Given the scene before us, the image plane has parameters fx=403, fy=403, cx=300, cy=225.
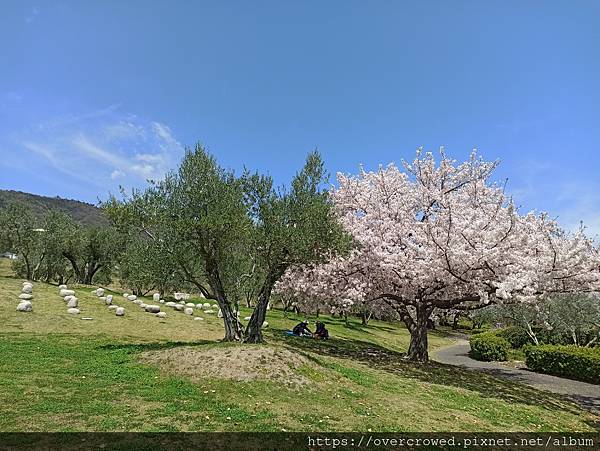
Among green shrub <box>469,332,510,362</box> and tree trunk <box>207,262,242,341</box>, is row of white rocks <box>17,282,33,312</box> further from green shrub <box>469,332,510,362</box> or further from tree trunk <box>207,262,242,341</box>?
green shrub <box>469,332,510,362</box>

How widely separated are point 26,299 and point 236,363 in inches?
924

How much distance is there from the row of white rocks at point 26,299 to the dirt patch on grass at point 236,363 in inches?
610

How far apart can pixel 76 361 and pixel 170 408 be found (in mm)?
7544

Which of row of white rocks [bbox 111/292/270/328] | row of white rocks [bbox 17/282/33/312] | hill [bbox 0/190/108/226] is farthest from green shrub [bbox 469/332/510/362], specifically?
hill [bbox 0/190/108/226]

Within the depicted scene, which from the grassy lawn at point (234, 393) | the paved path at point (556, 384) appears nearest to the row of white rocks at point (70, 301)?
the grassy lawn at point (234, 393)

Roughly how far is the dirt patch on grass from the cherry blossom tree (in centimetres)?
764

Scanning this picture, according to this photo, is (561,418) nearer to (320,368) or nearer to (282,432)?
(320,368)

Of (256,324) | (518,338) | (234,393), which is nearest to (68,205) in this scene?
(518,338)

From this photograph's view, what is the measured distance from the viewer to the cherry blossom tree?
62.5ft

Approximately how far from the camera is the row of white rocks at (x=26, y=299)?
2700cm

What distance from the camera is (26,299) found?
30.0 m

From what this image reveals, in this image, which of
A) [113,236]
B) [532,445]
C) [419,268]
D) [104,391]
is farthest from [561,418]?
[113,236]

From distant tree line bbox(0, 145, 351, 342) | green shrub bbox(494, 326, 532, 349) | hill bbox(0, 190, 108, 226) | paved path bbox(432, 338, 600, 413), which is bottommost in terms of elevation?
paved path bbox(432, 338, 600, 413)

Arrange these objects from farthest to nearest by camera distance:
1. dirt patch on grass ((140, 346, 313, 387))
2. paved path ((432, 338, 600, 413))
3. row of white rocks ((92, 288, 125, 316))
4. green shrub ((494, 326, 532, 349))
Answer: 1. green shrub ((494, 326, 532, 349))
2. row of white rocks ((92, 288, 125, 316))
3. paved path ((432, 338, 600, 413))
4. dirt patch on grass ((140, 346, 313, 387))
